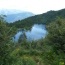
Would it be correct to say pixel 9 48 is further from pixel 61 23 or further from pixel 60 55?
pixel 61 23

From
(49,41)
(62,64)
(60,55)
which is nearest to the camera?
(62,64)

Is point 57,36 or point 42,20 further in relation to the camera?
point 42,20

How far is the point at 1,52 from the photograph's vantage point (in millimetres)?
8805

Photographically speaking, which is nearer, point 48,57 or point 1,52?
point 1,52

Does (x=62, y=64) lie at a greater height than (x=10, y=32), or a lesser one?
lesser

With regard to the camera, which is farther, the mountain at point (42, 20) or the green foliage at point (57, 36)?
the mountain at point (42, 20)

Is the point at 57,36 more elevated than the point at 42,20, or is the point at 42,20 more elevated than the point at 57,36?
the point at 42,20

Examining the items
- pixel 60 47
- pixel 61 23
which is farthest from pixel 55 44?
pixel 61 23

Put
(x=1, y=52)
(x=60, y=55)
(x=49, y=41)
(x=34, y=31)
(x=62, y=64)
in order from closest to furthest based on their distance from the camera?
1. (x=1, y=52)
2. (x=62, y=64)
3. (x=60, y=55)
4. (x=49, y=41)
5. (x=34, y=31)

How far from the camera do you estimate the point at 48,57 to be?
13.2m

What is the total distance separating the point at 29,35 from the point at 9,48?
919 inches

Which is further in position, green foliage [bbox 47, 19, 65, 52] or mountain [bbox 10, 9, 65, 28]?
mountain [bbox 10, 9, 65, 28]

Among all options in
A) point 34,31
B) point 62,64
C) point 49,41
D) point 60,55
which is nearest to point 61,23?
point 49,41

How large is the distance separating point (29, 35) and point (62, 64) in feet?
69.4
